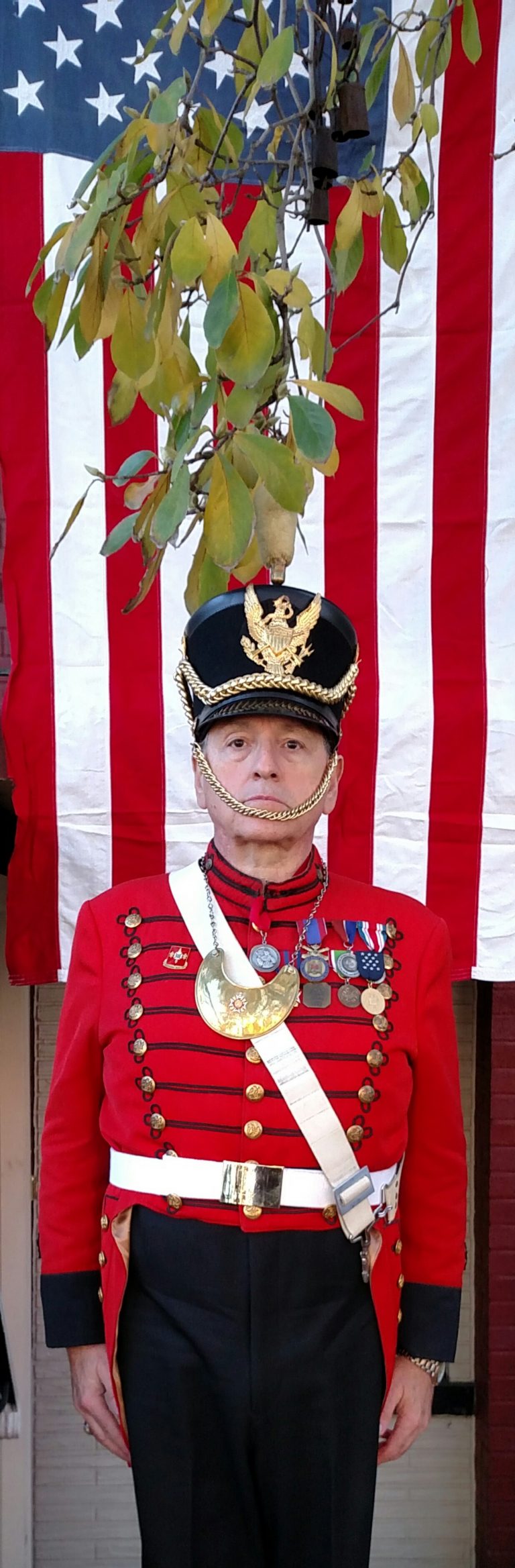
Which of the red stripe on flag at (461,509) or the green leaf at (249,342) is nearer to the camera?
the green leaf at (249,342)

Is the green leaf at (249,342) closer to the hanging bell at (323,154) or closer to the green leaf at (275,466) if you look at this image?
the green leaf at (275,466)

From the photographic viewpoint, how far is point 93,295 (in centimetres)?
185

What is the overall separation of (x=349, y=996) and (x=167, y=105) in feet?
4.16

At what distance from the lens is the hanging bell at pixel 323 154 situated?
222 centimetres

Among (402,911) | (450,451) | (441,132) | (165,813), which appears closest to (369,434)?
(450,451)

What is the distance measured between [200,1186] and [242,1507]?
1.60ft

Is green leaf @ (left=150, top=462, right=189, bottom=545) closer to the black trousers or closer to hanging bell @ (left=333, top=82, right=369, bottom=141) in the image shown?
hanging bell @ (left=333, top=82, right=369, bottom=141)

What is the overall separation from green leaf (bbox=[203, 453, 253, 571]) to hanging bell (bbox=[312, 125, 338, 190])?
793 mm

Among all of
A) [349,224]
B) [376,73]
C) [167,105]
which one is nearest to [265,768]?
[349,224]

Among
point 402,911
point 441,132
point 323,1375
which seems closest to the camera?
point 323,1375

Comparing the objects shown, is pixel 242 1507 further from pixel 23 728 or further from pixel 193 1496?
pixel 23 728

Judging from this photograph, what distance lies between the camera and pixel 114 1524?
3900 millimetres

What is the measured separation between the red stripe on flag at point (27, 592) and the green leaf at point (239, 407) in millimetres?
1767

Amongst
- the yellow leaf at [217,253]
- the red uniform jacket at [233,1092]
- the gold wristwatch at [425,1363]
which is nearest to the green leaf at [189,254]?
the yellow leaf at [217,253]
